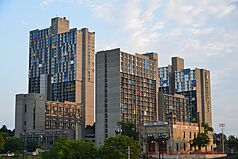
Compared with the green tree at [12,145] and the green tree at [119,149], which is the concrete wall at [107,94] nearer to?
the green tree at [12,145]

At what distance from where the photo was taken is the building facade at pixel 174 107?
164 metres

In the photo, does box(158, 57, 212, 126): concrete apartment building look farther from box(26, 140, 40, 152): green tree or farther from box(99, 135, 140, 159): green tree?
box(99, 135, 140, 159): green tree

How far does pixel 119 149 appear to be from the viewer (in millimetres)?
80750

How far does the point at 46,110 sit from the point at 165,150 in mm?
75200

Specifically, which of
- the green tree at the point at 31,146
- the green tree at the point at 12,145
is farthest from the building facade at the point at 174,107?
the green tree at the point at 12,145

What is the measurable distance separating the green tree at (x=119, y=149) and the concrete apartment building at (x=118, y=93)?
55839 mm

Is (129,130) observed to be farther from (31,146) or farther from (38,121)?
(38,121)

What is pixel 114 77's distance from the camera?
147500 millimetres

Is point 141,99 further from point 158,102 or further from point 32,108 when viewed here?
point 32,108

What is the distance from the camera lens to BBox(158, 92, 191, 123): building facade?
164500mm

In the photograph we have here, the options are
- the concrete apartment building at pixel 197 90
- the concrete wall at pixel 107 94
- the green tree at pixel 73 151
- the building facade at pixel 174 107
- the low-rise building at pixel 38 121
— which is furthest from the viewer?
the concrete apartment building at pixel 197 90

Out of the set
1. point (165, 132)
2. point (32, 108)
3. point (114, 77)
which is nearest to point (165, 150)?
point (165, 132)

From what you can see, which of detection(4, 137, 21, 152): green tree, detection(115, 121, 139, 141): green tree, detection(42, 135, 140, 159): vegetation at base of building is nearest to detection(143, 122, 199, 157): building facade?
detection(115, 121, 139, 141): green tree

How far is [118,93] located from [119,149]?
65.3m
